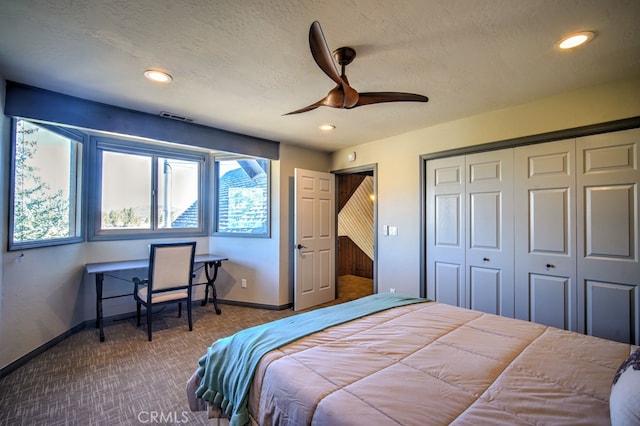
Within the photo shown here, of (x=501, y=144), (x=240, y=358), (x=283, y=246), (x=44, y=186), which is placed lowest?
(x=240, y=358)

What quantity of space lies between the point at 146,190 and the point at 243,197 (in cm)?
126

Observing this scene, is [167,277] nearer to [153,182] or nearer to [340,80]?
[153,182]

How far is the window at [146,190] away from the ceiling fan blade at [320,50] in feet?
10.6

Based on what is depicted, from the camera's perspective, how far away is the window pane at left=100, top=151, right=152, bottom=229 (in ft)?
11.6

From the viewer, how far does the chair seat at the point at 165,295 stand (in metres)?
3.11

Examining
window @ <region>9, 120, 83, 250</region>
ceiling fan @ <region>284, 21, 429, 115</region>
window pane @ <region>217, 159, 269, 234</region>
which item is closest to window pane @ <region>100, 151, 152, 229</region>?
window @ <region>9, 120, 83, 250</region>

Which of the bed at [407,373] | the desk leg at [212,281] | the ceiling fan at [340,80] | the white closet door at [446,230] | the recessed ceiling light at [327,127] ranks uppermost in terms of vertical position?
the recessed ceiling light at [327,127]

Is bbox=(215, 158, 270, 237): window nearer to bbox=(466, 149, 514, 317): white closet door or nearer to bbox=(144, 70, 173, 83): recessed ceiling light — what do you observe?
bbox=(144, 70, 173, 83): recessed ceiling light

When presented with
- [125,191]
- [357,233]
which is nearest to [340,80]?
[125,191]

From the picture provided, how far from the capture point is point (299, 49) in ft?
5.86

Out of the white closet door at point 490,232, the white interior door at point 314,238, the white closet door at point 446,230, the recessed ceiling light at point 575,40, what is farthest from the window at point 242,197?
the recessed ceiling light at point 575,40

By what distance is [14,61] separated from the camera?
75.6 inches

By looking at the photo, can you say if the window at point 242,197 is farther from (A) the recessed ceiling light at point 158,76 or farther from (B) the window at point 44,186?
(A) the recessed ceiling light at point 158,76

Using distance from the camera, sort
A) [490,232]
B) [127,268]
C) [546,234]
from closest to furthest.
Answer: [546,234] < [490,232] < [127,268]
